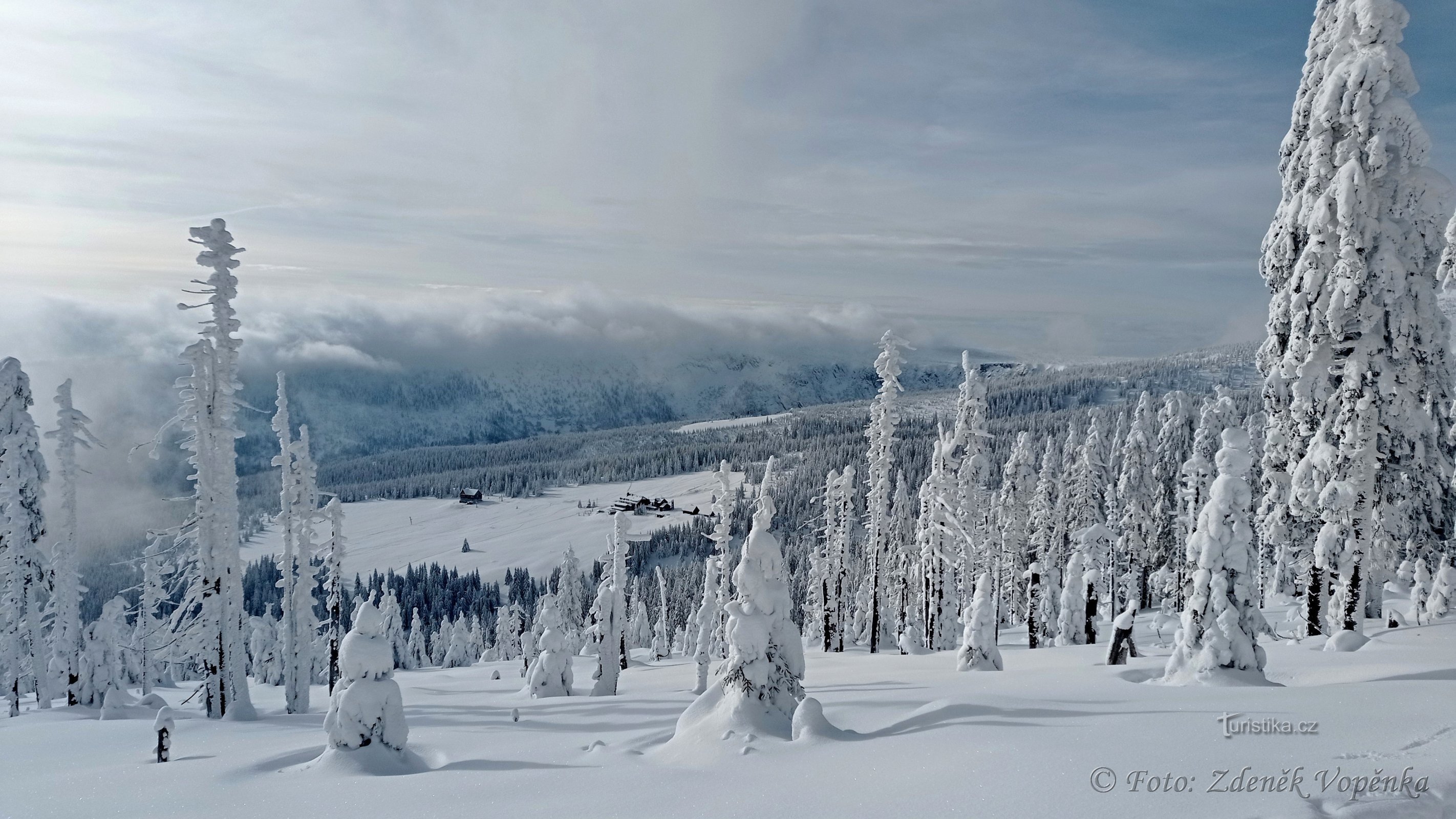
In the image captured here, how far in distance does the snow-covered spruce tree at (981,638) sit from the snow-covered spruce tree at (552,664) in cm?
1665

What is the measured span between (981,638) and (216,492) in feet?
84.3

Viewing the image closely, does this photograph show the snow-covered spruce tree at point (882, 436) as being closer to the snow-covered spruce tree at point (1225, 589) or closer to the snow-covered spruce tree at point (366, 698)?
the snow-covered spruce tree at point (1225, 589)

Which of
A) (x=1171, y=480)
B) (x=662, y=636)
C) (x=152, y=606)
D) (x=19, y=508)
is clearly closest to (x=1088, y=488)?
(x=1171, y=480)

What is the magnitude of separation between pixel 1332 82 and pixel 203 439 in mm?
33622

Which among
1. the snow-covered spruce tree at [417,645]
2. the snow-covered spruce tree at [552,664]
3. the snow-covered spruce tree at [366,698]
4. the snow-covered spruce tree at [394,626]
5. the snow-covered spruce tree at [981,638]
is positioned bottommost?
the snow-covered spruce tree at [417,645]

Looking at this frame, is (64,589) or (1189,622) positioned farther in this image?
(64,589)

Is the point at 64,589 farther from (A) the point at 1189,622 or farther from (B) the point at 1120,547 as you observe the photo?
(B) the point at 1120,547

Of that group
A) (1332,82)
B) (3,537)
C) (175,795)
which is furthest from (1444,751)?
(3,537)

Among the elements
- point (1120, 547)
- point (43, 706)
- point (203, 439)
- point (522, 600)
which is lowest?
point (522, 600)

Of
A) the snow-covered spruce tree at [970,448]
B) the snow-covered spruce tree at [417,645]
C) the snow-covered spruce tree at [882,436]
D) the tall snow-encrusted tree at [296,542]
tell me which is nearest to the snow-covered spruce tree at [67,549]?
the tall snow-encrusted tree at [296,542]

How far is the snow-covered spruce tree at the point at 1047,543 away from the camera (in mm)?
42625

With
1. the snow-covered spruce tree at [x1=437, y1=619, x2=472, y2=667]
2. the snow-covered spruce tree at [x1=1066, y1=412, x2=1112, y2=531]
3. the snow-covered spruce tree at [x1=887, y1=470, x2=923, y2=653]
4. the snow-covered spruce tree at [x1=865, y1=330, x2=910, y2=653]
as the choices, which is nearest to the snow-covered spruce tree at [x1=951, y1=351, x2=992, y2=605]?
the snow-covered spruce tree at [x1=865, y1=330, x2=910, y2=653]

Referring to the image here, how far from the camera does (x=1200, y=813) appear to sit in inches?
309

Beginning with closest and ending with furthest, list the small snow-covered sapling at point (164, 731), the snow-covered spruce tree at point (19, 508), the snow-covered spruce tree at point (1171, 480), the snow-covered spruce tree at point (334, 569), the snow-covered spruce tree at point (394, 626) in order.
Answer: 1. the small snow-covered sapling at point (164, 731)
2. the snow-covered spruce tree at point (19, 508)
3. the snow-covered spruce tree at point (334, 569)
4. the snow-covered spruce tree at point (1171, 480)
5. the snow-covered spruce tree at point (394, 626)
